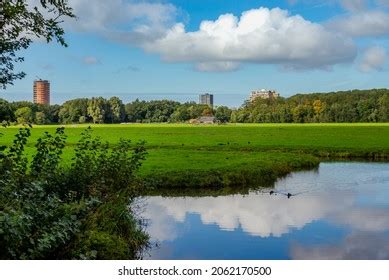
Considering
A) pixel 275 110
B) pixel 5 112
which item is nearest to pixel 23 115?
pixel 5 112

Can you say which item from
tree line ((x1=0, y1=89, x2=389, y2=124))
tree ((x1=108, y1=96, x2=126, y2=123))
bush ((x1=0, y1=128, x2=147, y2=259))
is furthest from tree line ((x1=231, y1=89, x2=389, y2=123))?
bush ((x1=0, y1=128, x2=147, y2=259))

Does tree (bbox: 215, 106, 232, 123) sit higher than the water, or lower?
higher

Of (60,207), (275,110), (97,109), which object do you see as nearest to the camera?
(60,207)

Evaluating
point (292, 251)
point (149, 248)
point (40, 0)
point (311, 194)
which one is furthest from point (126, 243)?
point (311, 194)

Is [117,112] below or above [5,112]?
above

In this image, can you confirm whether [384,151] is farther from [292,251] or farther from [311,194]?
[292,251]

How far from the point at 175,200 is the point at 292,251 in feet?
29.3

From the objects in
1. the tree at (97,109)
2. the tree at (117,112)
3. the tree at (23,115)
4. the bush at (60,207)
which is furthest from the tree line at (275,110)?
the bush at (60,207)

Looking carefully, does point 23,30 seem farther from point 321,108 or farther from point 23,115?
point 321,108

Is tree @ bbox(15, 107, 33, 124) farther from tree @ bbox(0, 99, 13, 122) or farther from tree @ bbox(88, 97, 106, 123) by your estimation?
tree @ bbox(88, 97, 106, 123)

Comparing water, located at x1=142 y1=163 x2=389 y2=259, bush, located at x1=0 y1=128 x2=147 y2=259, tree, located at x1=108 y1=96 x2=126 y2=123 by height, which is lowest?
water, located at x1=142 y1=163 x2=389 y2=259

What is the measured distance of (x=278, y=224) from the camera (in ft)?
59.1

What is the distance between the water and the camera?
47.7 ft

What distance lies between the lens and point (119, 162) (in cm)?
1477
